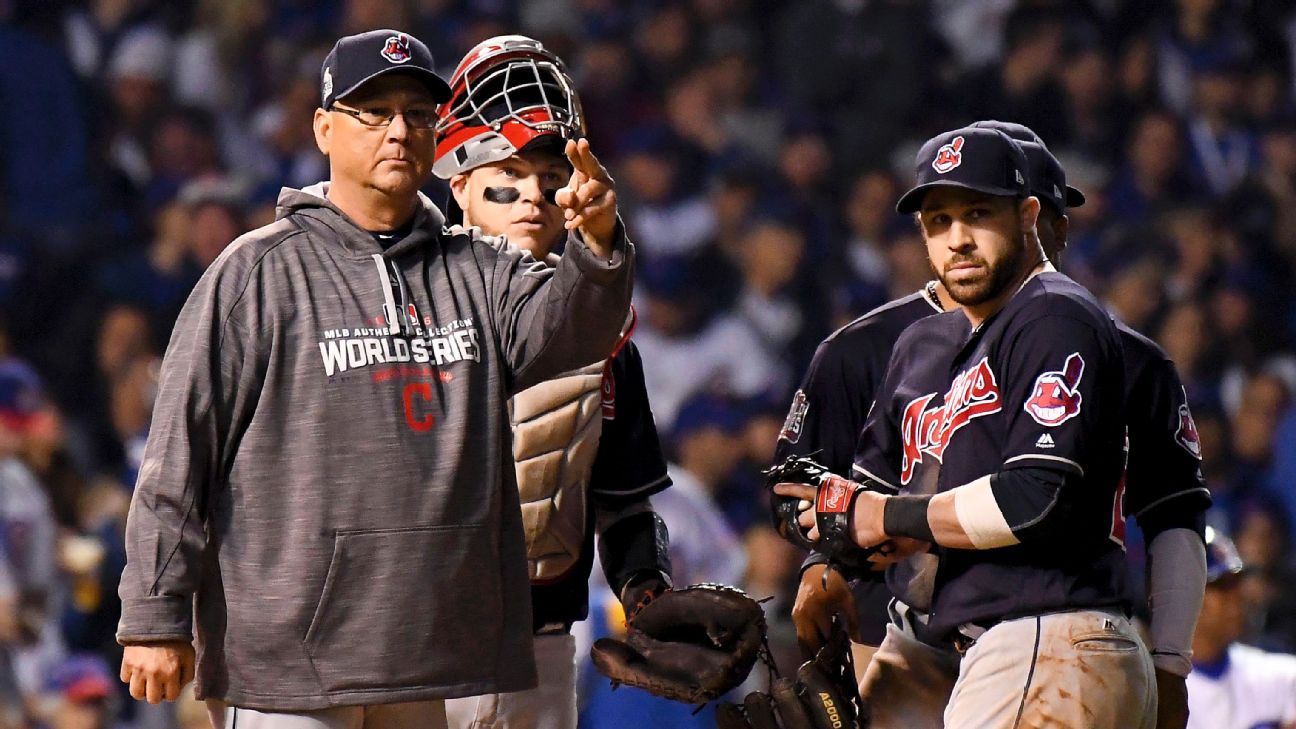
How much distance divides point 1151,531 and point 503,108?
59.3 inches

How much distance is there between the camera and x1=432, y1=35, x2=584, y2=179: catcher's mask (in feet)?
11.8

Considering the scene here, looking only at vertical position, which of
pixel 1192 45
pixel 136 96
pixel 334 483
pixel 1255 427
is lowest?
pixel 1255 427

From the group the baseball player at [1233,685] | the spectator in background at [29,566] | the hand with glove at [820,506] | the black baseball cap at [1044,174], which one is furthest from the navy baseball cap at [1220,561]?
the spectator in background at [29,566]

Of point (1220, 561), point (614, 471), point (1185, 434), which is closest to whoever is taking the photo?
point (1185, 434)

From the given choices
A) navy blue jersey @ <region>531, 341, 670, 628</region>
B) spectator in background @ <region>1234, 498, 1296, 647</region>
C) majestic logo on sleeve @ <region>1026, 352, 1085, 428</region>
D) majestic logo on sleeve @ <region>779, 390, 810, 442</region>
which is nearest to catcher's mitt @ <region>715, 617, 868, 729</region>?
navy blue jersey @ <region>531, 341, 670, 628</region>

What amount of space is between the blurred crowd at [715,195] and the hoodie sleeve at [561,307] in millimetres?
3516

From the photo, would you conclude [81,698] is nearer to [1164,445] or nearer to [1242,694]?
[1242,694]

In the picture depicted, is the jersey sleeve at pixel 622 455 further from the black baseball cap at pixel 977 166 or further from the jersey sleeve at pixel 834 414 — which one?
the black baseball cap at pixel 977 166

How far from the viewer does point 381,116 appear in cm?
295

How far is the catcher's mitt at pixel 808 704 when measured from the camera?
339 cm

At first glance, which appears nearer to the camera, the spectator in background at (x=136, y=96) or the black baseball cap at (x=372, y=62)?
the black baseball cap at (x=372, y=62)

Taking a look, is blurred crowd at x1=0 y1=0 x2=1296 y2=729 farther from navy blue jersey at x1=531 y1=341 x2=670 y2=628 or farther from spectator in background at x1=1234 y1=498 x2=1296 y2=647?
navy blue jersey at x1=531 y1=341 x2=670 y2=628

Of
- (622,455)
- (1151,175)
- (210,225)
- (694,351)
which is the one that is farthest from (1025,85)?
(622,455)

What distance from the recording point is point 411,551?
276 centimetres
